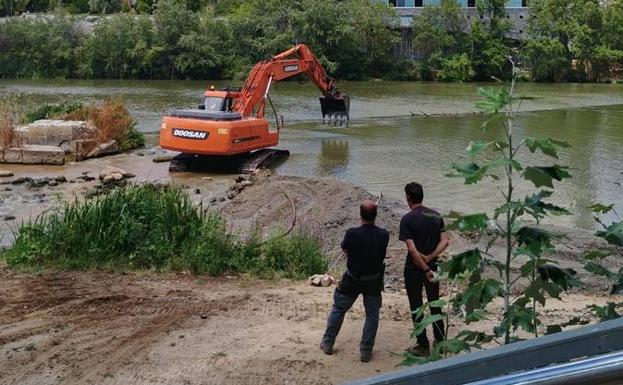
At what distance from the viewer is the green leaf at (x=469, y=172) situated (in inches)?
149

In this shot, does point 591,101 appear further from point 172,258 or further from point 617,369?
point 617,369

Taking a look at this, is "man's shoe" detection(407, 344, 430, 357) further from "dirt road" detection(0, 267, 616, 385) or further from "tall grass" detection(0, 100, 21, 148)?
"tall grass" detection(0, 100, 21, 148)

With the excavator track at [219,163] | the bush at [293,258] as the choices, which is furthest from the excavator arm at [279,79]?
the bush at [293,258]

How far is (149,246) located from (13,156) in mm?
11676

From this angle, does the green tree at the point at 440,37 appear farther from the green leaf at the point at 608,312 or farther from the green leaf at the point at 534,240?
the green leaf at the point at 608,312

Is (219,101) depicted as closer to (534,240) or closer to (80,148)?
(80,148)

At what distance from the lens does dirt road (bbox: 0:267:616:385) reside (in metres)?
6.28

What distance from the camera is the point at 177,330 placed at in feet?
23.9

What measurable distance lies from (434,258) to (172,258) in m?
4.09

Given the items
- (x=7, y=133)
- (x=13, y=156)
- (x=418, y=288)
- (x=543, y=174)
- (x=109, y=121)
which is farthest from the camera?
(x=109, y=121)

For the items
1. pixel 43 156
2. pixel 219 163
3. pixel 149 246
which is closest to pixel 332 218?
pixel 149 246

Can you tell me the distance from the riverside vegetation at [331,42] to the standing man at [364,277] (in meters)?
52.6

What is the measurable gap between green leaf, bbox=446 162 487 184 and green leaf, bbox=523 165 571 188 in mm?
220

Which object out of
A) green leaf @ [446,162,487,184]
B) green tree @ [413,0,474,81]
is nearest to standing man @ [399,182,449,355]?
green leaf @ [446,162,487,184]
